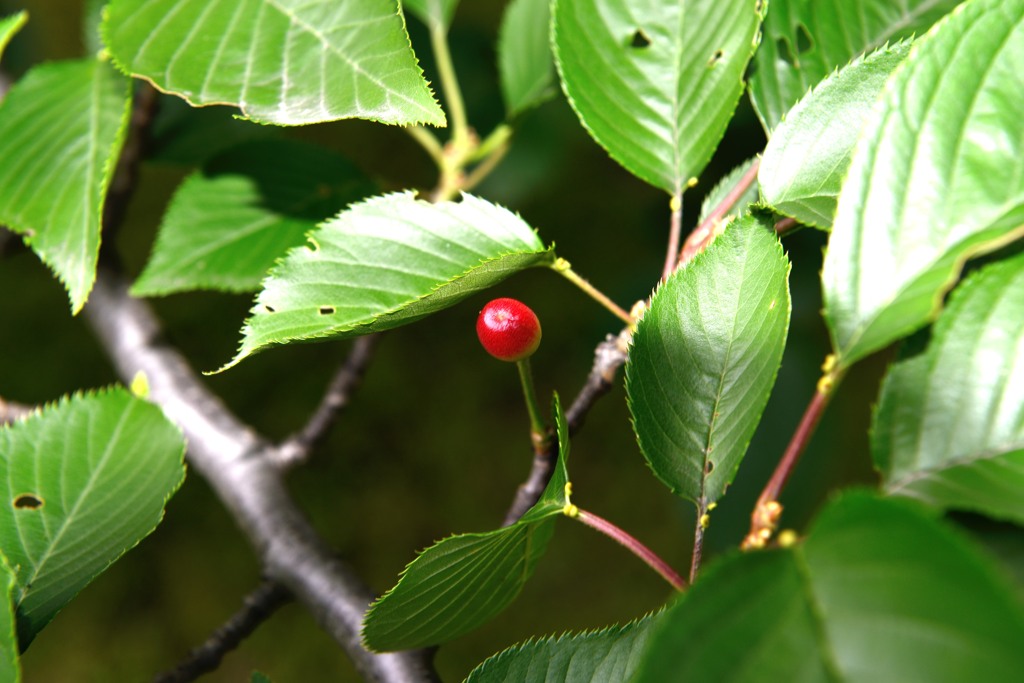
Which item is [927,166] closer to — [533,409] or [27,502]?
[533,409]

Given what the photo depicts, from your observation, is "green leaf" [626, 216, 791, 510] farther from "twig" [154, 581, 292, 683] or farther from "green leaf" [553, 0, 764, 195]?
"twig" [154, 581, 292, 683]

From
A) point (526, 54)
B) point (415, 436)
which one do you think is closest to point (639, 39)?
point (526, 54)

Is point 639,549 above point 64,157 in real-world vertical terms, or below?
below

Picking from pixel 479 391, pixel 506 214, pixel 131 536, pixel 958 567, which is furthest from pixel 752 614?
pixel 479 391

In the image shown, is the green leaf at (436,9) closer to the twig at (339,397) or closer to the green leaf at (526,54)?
the green leaf at (526,54)

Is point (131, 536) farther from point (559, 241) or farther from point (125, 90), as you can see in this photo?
point (559, 241)

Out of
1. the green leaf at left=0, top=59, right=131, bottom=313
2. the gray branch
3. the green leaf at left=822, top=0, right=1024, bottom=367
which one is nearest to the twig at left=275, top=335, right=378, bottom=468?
the gray branch

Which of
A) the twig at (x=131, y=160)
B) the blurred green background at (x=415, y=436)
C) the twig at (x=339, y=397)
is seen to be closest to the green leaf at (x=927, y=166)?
the twig at (x=339, y=397)
